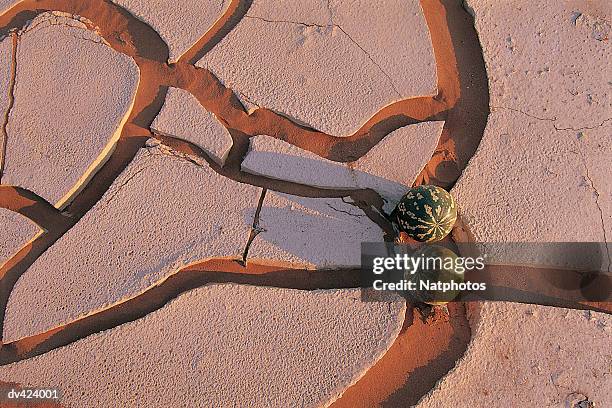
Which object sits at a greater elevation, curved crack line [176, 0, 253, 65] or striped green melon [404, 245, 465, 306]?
curved crack line [176, 0, 253, 65]

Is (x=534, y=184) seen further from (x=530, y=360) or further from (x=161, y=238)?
(x=161, y=238)

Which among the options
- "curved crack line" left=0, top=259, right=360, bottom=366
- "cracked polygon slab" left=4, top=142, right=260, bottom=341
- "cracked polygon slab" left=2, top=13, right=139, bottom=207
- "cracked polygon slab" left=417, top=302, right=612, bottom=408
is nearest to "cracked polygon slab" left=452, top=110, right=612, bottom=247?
"cracked polygon slab" left=417, top=302, right=612, bottom=408

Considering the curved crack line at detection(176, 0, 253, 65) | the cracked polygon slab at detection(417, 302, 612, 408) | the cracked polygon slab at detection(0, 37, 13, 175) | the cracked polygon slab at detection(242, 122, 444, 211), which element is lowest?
the cracked polygon slab at detection(417, 302, 612, 408)

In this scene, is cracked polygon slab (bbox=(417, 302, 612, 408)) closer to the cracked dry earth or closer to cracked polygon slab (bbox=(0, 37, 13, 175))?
the cracked dry earth

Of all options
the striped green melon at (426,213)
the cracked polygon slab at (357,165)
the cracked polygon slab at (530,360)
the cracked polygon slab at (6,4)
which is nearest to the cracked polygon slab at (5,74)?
the cracked polygon slab at (6,4)

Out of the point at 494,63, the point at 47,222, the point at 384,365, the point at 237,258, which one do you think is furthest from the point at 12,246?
the point at 494,63
